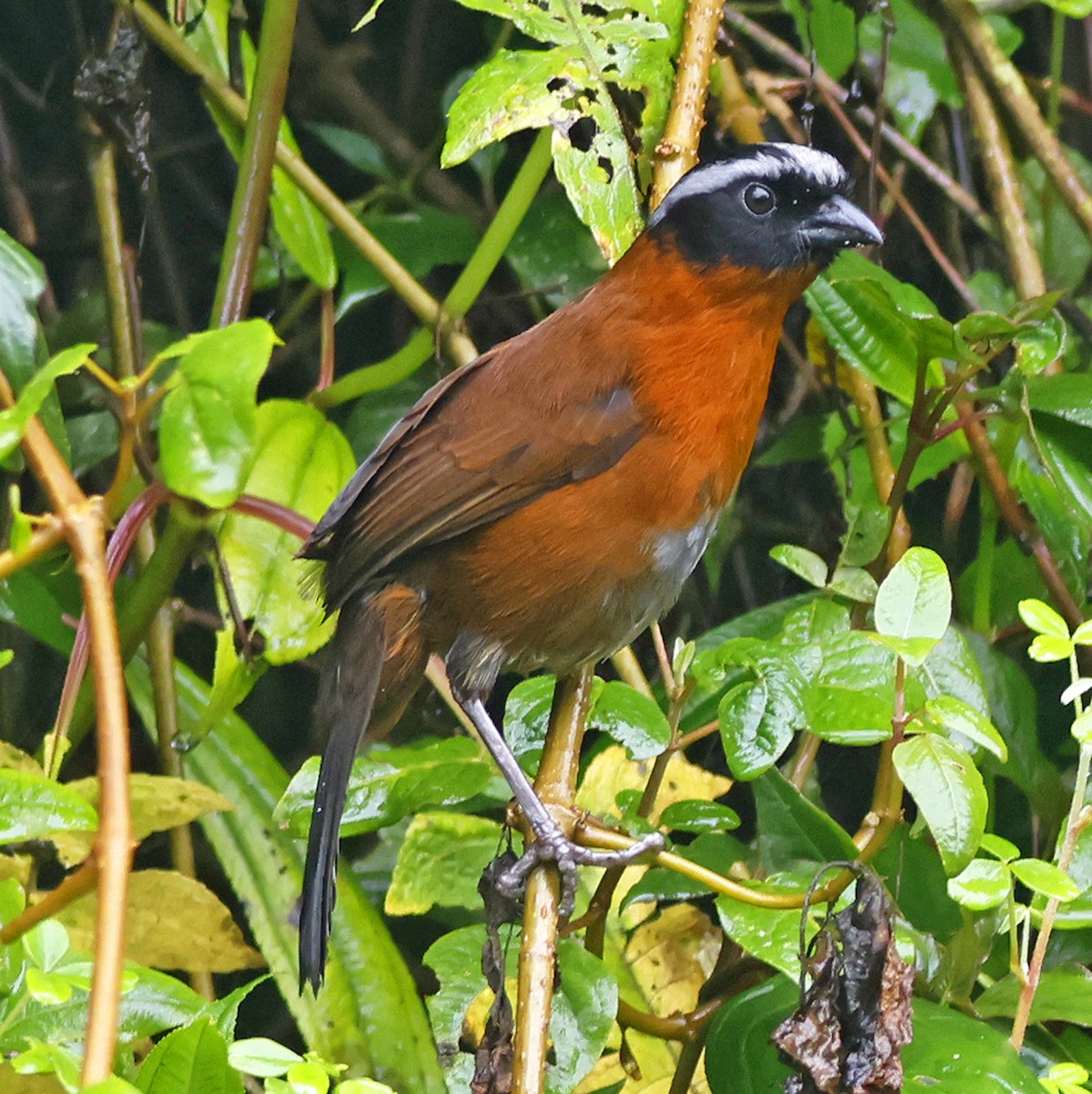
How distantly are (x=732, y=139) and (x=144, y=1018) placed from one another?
66.1 inches

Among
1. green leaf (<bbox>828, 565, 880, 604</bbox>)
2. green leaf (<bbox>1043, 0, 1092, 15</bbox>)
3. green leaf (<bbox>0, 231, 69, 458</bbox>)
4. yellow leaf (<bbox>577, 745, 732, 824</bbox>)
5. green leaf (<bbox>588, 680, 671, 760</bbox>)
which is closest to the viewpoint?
green leaf (<bbox>0, 231, 69, 458</bbox>)

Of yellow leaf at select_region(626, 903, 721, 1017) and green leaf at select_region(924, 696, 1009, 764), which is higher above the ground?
Answer: green leaf at select_region(924, 696, 1009, 764)

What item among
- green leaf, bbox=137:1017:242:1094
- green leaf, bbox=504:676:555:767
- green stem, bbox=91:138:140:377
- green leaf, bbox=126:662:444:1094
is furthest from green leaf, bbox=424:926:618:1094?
green stem, bbox=91:138:140:377

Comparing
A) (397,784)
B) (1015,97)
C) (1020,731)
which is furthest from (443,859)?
(1015,97)

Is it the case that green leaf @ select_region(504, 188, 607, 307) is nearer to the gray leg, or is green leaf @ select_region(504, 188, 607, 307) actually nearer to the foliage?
the foliage

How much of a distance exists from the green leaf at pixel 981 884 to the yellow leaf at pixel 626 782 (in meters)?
0.76

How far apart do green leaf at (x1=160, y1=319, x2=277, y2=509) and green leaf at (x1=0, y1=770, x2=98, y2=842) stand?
25 centimetres

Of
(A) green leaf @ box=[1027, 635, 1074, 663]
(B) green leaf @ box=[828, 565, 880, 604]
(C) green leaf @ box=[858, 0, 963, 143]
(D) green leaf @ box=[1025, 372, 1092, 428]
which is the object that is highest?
(C) green leaf @ box=[858, 0, 963, 143]

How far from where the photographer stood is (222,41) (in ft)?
6.96

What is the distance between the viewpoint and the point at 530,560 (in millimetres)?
1629

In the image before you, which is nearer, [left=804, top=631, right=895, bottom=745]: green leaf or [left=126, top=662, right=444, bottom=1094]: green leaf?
[left=804, top=631, right=895, bottom=745]: green leaf

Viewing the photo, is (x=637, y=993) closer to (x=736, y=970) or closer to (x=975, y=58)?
(x=736, y=970)

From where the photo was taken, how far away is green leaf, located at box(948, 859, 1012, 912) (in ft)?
3.31

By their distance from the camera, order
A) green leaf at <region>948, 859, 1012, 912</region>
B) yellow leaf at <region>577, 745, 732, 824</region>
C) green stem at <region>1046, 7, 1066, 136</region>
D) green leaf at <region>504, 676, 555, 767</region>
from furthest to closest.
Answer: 1. green stem at <region>1046, 7, 1066, 136</region>
2. yellow leaf at <region>577, 745, 732, 824</region>
3. green leaf at <region>504, 676, 555, 767</region>
4. green leaf at <region>948, 859, 1012, 912</region>
